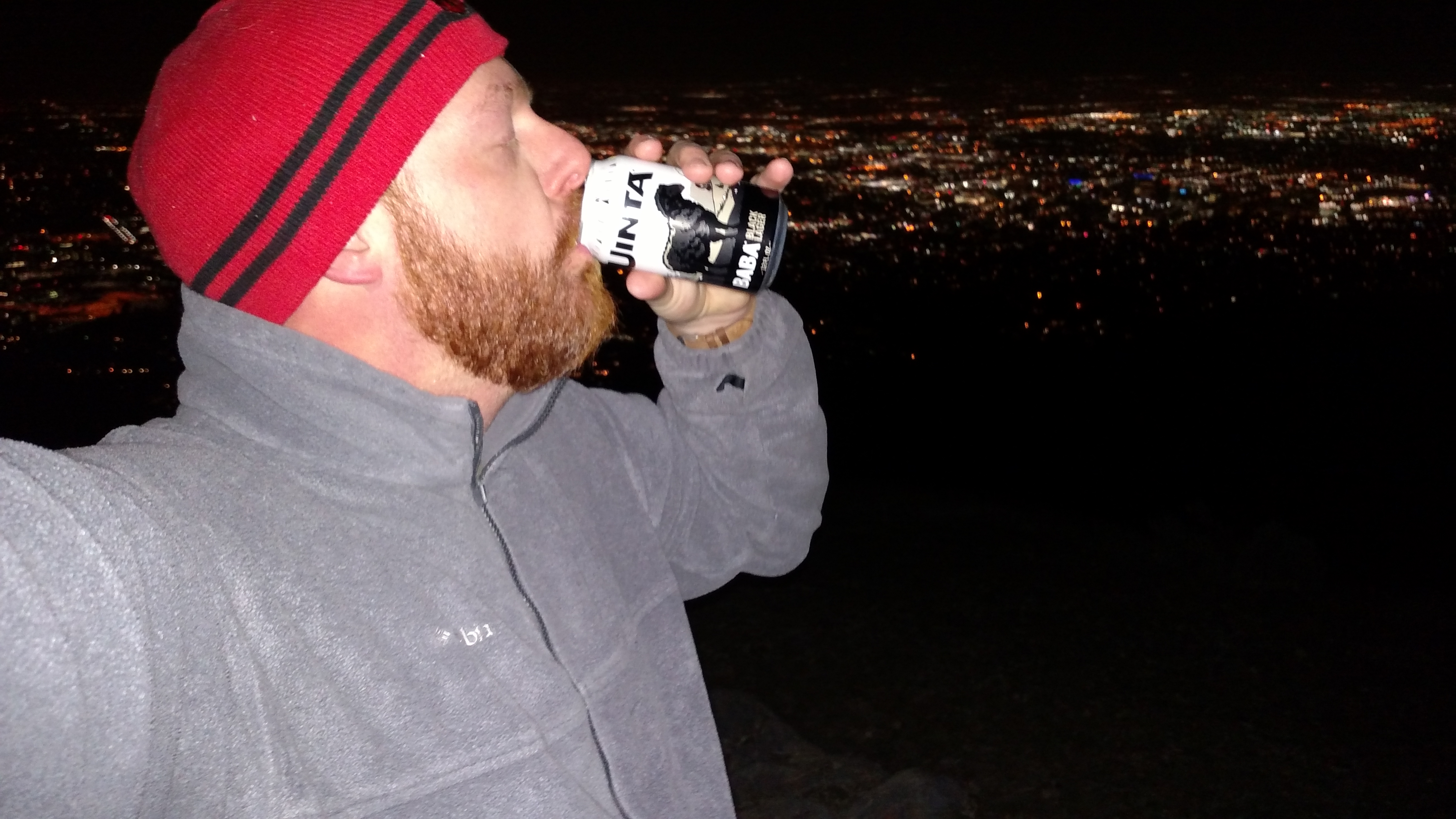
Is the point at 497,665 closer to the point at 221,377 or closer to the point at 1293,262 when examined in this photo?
the point at 221,377

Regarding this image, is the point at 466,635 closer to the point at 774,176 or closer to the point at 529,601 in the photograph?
the point at 529,601

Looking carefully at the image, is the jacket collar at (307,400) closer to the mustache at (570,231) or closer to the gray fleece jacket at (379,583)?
the gray fleece jacket at (379,583)

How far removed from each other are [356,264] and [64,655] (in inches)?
24.0

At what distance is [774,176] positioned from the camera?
1.67 meters

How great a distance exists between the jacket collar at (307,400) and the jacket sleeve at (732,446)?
484mm

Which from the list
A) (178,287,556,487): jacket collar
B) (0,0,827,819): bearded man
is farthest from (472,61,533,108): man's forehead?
(178,287,556,487): jacket collar

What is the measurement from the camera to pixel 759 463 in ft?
5.61

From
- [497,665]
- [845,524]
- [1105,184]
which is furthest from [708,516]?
[1105,184]

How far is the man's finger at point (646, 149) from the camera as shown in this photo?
1.58 meters

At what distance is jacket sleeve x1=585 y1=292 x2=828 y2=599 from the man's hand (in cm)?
3

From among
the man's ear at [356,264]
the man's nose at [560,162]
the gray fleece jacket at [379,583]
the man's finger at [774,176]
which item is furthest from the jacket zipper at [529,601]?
the man's finger at [774,176]

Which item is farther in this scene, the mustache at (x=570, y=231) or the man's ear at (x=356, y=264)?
the mustache at (x=570, y=231)

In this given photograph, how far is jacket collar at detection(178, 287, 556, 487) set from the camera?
115cm

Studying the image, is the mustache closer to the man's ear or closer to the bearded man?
the bearded man
